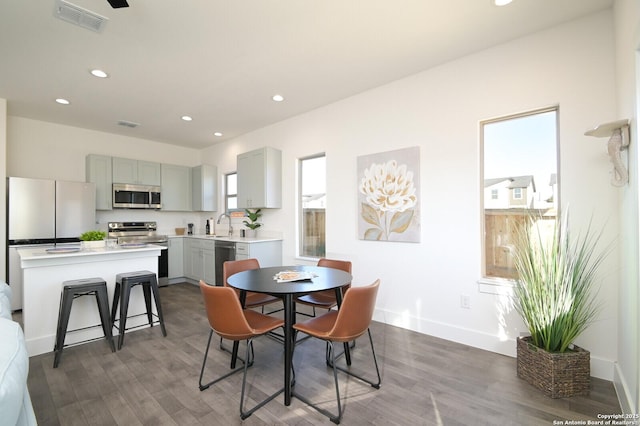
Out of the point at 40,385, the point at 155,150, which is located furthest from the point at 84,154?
the point at 40,385

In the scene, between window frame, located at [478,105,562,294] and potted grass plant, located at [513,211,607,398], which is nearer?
potted grass plant, located at [513,211,607,398]

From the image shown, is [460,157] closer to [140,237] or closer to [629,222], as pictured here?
[629,222]

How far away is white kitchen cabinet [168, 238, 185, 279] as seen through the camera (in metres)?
5.54

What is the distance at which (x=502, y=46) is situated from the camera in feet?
8.80

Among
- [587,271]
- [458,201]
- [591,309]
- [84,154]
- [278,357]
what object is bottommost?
[278,357]

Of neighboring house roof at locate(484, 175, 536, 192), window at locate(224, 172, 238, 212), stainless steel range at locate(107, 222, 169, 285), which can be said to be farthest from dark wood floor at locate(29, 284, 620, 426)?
window at locate(224, 172, 238, 212)

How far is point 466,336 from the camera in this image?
9.38 feet

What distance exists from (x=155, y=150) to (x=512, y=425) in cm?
674

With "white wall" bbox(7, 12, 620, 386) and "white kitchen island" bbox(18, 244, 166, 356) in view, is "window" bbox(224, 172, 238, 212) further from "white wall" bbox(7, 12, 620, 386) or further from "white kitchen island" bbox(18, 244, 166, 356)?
"white kitchen island" bbox(18, 244, 166, 356)

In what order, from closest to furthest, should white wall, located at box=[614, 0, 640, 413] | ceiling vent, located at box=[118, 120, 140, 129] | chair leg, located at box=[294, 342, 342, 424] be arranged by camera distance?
white wall, located at box=[614, 0, 640, 413] → chair leg, located at box=[294, 342, 342, 424] → ceiling vent, located at box=[118, 120, 140, 129]

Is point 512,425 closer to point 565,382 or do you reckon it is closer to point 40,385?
point 565,382

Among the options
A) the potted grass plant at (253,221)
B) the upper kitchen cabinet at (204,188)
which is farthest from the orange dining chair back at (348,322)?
the upper kitchen cabinet at (204,188)

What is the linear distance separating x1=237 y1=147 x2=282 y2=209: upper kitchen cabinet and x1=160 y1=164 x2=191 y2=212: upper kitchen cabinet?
6.30 feet

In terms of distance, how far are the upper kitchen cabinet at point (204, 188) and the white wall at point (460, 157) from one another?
2.76 m
